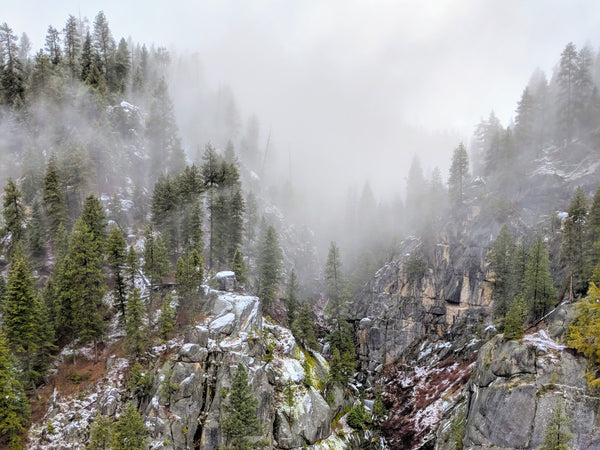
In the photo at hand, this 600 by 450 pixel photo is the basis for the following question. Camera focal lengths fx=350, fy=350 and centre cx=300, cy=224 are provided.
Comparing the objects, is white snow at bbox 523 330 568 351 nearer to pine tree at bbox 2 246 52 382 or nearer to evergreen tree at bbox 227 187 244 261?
evergreen tree at bbox 227 187 244 261

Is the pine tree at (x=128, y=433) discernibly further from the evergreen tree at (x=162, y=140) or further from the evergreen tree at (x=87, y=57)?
the evergreen tree at (x=87, y=57)

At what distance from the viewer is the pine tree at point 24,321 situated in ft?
110

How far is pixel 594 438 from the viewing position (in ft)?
97.5

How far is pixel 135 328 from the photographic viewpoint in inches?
1471

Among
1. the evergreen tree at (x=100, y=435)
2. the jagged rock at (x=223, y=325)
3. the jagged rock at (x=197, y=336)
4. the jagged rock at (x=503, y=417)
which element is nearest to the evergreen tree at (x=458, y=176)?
the jagged rock at (x=503, y=417)

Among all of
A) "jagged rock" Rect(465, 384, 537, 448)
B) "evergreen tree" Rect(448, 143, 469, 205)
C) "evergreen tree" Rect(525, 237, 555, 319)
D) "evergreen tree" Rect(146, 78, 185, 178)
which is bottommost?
"jagged rock" Rect(465, 384, 537, 448)

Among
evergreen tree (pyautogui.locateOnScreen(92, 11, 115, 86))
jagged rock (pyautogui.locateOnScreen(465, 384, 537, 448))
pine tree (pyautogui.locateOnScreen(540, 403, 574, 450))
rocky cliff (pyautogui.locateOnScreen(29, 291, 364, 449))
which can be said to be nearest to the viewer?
pine tree (pyautogui.locateOnScreen(540, 403, 574, 450))

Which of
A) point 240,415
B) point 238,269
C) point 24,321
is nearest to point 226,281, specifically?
point 238,269

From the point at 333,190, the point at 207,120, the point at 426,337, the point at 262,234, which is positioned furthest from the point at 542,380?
the point at 207,120

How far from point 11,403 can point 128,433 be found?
10.6m

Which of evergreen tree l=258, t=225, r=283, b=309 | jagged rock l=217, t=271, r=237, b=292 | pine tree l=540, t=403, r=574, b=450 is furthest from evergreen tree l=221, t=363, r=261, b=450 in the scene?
pine tree l=540, t=403, r=574, b=450

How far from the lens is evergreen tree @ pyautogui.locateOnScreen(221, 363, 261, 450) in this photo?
33562 mm

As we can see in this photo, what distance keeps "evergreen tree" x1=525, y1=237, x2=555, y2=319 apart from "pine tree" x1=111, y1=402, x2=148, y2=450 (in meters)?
45.7

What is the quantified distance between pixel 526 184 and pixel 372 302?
125 ft
